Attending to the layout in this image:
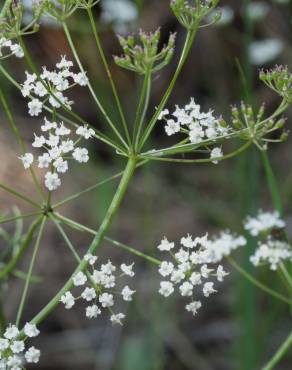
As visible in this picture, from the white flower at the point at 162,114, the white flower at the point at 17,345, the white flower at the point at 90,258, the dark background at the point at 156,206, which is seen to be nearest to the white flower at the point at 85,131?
the white flower at the point at 162,114

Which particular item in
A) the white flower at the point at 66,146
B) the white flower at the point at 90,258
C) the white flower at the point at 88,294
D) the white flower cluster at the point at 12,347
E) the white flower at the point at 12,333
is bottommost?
the white flower cluster at the point at 12,347

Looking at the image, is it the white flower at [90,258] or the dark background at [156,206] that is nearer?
the white flower at [90,258]

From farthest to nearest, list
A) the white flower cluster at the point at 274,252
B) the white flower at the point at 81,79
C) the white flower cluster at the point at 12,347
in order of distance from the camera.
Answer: the white flower at the point at 81,79
the white flower cluster at the point at 12,347
the white flower cluster at the point at 274,252

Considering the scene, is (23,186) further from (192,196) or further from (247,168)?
(247,168)

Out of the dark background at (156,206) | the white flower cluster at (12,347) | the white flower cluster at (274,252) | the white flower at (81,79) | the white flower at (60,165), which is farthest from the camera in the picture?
the dark background at (156,206)

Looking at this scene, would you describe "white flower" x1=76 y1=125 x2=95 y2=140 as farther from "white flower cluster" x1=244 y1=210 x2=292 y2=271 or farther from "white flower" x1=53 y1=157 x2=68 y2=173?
"white flower cluster" x1=244 y1=210 x2=292 y2=271

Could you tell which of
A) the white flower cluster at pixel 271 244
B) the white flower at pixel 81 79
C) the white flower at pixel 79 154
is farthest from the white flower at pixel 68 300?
the white flower at pixel 81 79

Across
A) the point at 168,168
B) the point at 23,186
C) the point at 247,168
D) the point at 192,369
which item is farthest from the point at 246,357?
the point at 23,186

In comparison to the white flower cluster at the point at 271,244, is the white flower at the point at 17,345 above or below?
below

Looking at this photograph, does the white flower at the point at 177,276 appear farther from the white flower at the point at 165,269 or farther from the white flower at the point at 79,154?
the white flower at the point at 79,154

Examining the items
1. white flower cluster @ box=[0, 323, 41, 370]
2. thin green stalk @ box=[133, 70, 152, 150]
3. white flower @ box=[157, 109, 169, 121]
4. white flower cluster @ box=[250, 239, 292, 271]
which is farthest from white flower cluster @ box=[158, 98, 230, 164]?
white flower cluster @ box=[0, 323, 41, 370]

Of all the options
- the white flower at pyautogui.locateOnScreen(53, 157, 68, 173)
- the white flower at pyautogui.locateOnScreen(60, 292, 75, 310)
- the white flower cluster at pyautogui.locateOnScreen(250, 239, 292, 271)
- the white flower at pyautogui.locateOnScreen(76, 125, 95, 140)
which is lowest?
the white flower cluster at pyautogui.locateOnScreen(250, 239, 292, 271)
